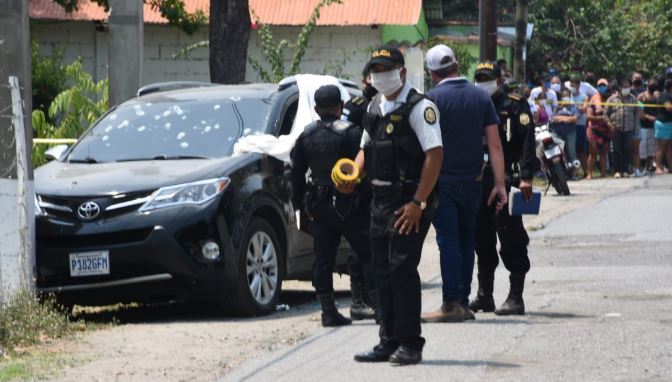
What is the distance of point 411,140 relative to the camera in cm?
882

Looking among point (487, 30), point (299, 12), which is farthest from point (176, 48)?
point (487, 30)

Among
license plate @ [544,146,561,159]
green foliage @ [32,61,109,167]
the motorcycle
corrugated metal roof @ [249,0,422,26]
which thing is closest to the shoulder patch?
green foliage @ [32,61,109,167]

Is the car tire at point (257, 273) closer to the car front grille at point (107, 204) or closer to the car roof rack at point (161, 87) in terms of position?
the car front grille at point (107, 204)

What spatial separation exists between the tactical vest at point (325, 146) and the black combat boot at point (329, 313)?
0.82 m

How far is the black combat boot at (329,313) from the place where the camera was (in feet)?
35.4

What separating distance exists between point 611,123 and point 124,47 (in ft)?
55.8

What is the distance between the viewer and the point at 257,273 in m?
11.5

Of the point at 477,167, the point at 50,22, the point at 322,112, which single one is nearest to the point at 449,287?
the point at 477,167

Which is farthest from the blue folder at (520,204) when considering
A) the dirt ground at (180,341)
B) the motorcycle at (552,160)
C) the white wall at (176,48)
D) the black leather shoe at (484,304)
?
the white wall at (176,48)

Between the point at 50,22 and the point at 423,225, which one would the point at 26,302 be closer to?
the point at 423,225

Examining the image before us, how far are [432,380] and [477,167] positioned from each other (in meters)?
2.60

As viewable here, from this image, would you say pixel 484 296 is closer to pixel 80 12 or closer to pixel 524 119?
pixel 524 119

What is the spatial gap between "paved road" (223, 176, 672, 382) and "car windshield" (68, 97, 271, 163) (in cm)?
202

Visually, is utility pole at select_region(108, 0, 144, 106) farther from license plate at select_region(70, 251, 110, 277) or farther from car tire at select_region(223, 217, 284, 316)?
license plate at select_region(70, 251, 110, 277)
